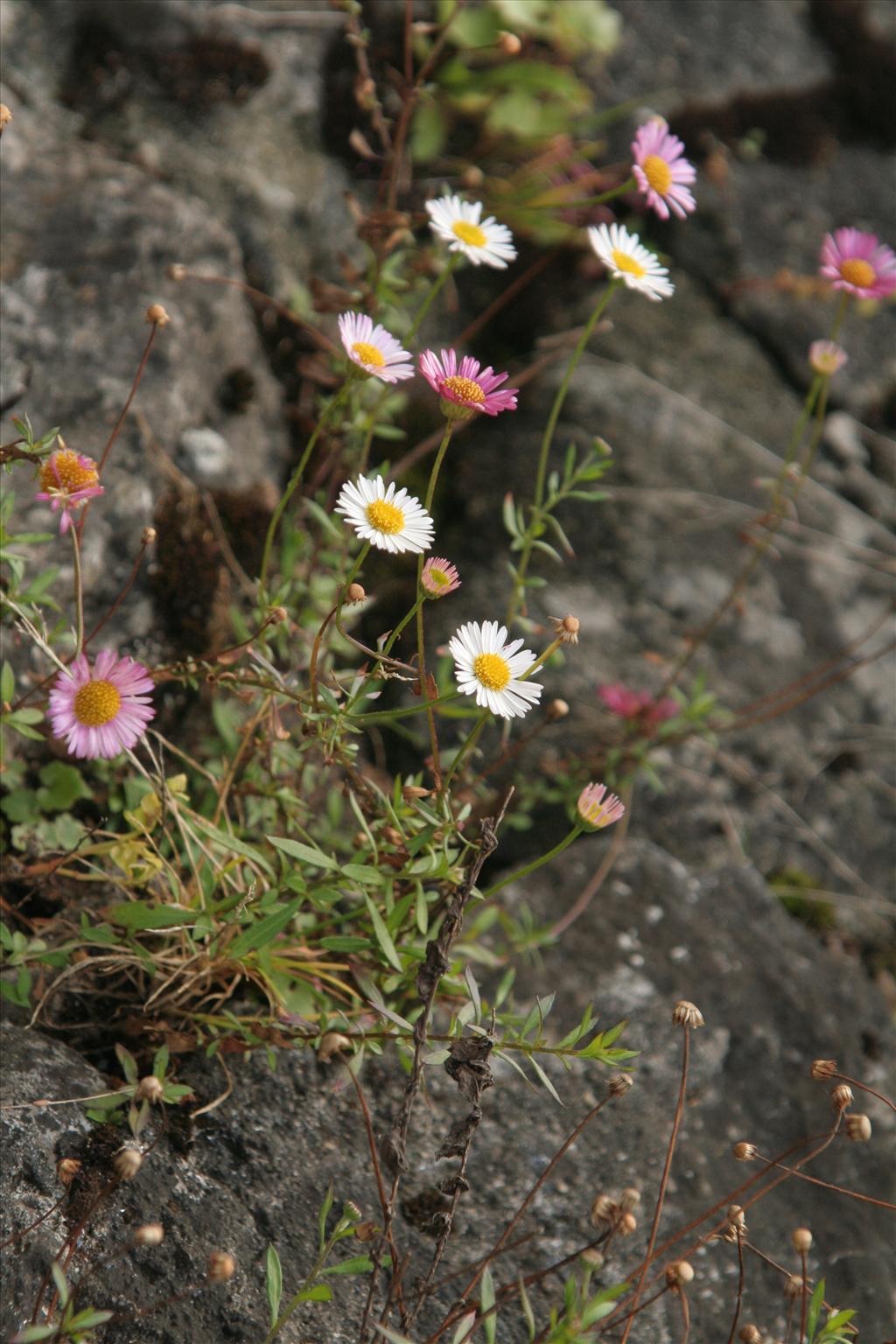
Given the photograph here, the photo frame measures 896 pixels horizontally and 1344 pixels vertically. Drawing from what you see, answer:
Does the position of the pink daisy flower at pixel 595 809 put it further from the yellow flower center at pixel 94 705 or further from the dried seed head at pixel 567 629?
the yellow flower center at pixel 94 705

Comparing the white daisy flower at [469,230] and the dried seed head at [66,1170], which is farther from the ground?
the white daisy flower at [469,230]

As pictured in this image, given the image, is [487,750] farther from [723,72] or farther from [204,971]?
[723,72]

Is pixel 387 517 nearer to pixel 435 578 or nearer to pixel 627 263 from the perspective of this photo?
pixel 435 578

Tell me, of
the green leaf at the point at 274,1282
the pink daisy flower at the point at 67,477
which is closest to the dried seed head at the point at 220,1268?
the green leaf at the point at 274,1282

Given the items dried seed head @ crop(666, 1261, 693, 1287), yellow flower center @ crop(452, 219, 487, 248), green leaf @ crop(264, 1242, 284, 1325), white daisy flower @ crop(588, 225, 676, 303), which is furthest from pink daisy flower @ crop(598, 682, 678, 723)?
green leaf @ crop(264, 1242, 284, 1325)

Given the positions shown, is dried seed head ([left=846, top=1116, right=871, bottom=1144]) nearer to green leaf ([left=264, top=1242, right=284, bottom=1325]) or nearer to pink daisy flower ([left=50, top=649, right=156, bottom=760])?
green leaf ([left=264, top=1242, right=284, bottom=1325])

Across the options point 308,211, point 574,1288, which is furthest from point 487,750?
point 308,211
